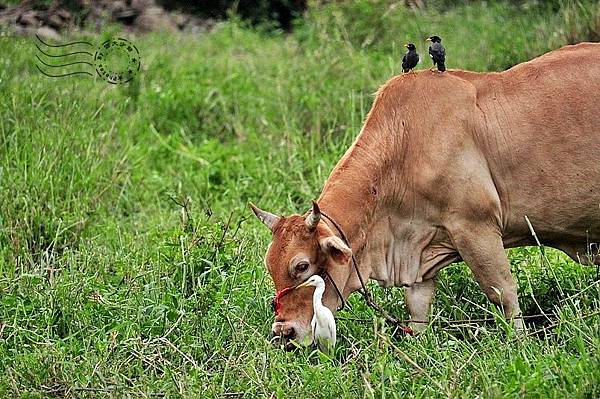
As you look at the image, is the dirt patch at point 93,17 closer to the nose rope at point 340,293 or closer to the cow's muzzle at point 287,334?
the nose rope at point 340,293

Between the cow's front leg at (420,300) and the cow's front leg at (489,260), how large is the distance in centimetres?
40

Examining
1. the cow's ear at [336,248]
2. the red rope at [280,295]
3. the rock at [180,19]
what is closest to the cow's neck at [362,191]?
the cow's ear at [336,248]

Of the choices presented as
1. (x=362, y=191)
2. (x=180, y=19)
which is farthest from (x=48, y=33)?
(x=362, y=191)

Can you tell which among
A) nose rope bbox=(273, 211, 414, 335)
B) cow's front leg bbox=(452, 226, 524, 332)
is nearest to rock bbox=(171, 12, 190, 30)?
nose rope bbox=(273, 211, 414, 335)

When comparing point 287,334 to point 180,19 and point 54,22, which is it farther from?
point 180,19

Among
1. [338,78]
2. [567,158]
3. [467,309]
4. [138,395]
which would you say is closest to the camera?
[138,395]

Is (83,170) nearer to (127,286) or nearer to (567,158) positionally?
(127,286)

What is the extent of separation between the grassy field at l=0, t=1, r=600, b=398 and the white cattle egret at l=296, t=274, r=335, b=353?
101 mm

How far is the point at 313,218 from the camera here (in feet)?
17.3

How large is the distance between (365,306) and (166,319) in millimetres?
1136

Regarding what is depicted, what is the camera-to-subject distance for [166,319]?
5746mm

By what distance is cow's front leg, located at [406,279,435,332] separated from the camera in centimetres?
593

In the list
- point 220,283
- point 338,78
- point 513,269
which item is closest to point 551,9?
point 338,78

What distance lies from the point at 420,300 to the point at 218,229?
4.73 ft
